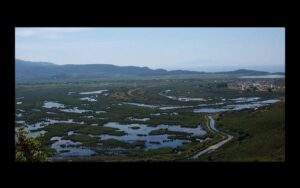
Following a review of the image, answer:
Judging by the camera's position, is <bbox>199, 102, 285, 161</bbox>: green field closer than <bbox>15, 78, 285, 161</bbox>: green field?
Yes

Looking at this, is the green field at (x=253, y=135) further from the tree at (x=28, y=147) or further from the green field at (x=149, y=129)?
the tree at (x=28, y=147)

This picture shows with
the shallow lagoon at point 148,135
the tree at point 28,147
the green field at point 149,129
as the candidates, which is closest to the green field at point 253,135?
the green field at point 149,129

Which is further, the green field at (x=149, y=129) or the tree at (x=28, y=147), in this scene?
the green field at (x=149, y=129)

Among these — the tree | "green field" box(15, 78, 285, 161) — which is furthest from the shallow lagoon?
the tree

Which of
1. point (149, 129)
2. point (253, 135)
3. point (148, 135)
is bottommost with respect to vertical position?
point (148, 135)

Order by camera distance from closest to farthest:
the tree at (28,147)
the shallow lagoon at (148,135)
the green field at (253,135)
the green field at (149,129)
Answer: the tree at (28,147) → the green field at (253,135) → the green field at (149,129) → the shallow lagoon at (148,135)

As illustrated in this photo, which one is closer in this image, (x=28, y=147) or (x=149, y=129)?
(x=28, y=147)

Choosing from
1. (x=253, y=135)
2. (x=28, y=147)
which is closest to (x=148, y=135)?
(x=253, y=135)

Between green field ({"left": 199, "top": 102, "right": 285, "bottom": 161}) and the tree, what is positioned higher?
the tree

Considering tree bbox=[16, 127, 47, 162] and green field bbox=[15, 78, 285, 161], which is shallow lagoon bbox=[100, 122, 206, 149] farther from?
tree bbox=[16, 127, 47, 162]

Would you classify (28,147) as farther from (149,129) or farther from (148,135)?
(149,129)
